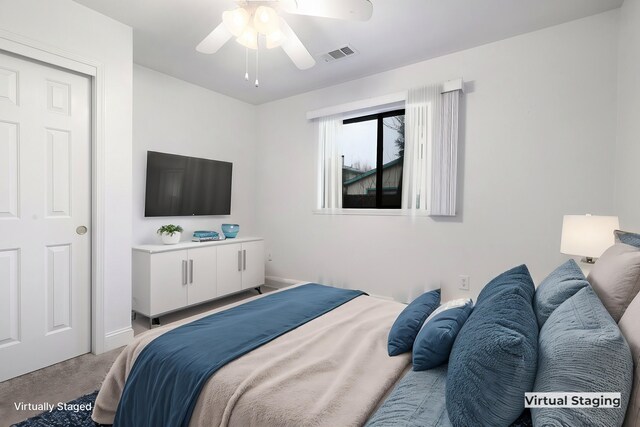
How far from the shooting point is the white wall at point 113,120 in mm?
2258

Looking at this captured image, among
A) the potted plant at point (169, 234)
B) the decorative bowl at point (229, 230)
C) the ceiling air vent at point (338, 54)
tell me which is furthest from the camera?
the decorative bowl at point (229, 230)

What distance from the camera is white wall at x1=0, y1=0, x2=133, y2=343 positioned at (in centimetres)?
226

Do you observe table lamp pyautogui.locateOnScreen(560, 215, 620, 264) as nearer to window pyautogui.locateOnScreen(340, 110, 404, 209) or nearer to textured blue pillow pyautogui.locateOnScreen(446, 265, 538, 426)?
textured blue pillow pyautogui.locateOnScreen(446, 265, 538, 426)

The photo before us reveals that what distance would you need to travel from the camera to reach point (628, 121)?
211cm

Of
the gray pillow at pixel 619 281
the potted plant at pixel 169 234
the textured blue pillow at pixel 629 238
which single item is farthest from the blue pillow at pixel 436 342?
the potted plant at pixel 169 234

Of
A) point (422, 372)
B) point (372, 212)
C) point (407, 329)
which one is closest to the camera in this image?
point (422, 372)

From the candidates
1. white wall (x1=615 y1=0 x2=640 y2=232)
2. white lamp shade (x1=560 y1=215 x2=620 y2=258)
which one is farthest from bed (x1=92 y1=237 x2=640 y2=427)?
white wall (x1=615 y1=0 x2=640 y2=232)

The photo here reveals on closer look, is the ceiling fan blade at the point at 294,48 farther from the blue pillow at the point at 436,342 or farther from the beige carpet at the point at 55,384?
the beige carpet at the point at 55,384

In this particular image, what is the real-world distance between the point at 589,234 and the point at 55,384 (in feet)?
11.4

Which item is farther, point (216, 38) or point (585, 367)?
point (216, 38)

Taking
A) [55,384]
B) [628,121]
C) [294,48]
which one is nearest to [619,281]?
[628,121]

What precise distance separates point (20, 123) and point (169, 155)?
1451 mm

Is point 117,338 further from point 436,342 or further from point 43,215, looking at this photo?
point 436,342

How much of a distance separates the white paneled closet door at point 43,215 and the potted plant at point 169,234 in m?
0.91
